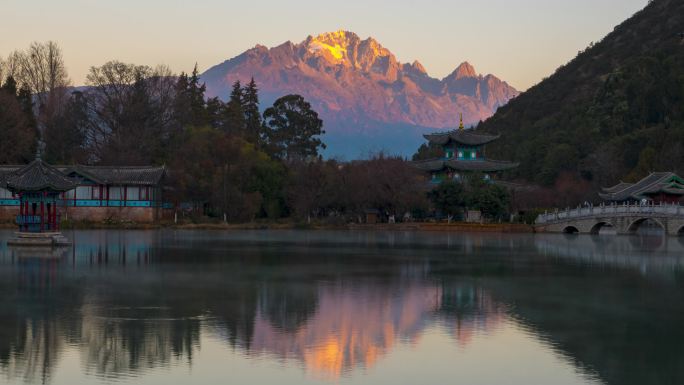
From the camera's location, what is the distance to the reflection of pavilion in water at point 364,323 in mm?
17406

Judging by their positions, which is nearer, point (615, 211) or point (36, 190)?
point (36, 190)

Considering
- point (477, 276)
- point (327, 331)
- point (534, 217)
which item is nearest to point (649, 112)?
point (534, 217)

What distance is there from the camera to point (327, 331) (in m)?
19.9

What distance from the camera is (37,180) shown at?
147 feet

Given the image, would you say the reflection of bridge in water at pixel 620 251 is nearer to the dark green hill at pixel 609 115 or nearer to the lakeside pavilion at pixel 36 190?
the lakeside pavilion at pixel 36 190

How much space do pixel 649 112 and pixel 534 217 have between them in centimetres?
3944

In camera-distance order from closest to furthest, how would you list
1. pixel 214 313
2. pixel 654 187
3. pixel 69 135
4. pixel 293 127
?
pixel 214 313, pixel 654 187, pixel 69 135, pixel 293 127

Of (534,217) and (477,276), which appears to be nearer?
(477,276)

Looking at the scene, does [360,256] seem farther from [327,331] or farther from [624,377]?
[624,377]

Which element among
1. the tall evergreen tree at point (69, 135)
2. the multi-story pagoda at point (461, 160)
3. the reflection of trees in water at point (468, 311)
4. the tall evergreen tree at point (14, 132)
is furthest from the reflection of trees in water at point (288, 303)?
the multi-story pagoda at point (461, 160)

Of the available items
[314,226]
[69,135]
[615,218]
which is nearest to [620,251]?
[615,218]

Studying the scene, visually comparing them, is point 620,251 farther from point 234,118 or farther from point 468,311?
point 234,118

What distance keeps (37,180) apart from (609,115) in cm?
7937

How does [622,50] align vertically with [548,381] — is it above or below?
above
